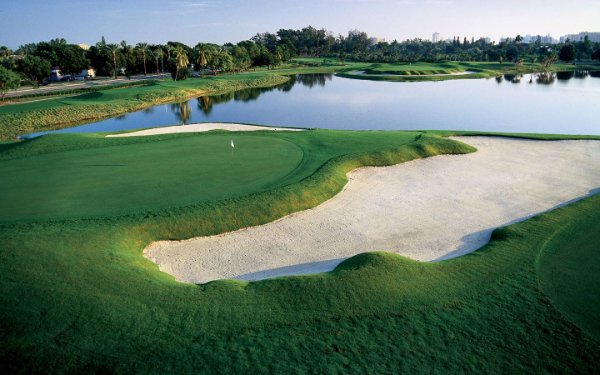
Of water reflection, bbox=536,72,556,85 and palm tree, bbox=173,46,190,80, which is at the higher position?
palm tree, bbox=173,46,190,80

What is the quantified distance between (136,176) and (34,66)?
240 ft

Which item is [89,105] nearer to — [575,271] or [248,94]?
[248,94]

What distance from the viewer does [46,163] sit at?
2477 cm

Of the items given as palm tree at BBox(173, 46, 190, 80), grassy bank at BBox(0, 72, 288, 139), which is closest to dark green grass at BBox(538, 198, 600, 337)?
grassy bank at BBox(0, 72, 288, 139)

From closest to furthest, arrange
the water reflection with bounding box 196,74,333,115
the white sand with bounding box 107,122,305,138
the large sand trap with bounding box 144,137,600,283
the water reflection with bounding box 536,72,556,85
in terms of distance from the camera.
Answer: the large sand trap with bounding box 144,137,600,283 < the white sand with bounding box 107,122,305,138 < the water reflection with bounding box 196,74,333,115 < the water reflection with bounding box 536,72,556,85

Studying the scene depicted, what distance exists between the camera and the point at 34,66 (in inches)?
3022

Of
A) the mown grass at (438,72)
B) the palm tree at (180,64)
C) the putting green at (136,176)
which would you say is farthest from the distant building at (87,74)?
the putting green at (136,176)

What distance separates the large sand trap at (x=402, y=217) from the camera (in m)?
15.6

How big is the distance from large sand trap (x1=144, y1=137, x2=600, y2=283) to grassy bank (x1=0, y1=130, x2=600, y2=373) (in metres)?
1.19

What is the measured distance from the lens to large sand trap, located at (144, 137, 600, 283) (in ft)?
51.2

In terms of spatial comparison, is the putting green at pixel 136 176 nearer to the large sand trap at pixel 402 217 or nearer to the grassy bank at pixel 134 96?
the large sand trap at pixel 402 217

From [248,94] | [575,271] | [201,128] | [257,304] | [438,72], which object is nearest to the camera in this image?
[257,304]

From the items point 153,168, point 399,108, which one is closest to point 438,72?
point 399,108

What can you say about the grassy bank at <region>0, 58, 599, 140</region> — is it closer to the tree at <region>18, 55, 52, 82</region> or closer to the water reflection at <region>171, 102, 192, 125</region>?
the water reflection at <region>171, 102, 192, 125</region>
